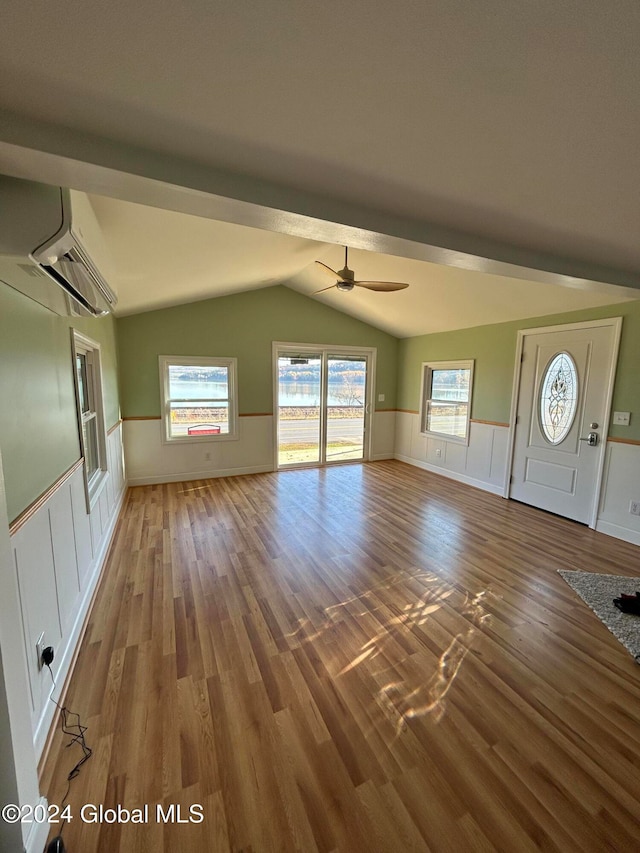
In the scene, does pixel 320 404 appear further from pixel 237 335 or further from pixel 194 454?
pixel 194 454

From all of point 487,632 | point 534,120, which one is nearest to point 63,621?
point 487,632

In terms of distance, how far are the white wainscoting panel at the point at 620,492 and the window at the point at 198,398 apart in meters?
4.69

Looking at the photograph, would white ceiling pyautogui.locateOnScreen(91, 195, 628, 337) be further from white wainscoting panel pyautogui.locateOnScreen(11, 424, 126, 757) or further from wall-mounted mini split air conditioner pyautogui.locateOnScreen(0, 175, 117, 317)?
white wainscoting panel pyautogui.locateOnScreen(11, 424, 126, 757)

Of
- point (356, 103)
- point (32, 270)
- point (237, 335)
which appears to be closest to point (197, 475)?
point (237, 335)

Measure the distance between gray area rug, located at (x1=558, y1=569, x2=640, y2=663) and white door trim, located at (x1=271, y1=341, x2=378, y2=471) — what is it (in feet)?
13.0

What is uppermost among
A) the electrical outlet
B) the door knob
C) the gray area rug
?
the door knob

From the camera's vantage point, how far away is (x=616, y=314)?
11.1 feet

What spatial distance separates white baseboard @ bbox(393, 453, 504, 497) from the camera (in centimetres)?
478

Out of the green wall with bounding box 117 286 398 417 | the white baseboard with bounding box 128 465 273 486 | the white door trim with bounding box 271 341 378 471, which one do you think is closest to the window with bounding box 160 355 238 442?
the green wall with bounding box 117 286 398 417

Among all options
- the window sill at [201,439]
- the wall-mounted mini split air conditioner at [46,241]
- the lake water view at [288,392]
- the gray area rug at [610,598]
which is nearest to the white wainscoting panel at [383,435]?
the lake water view at [288,392]

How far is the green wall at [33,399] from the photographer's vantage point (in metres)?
1.31

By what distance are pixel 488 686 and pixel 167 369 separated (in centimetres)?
491

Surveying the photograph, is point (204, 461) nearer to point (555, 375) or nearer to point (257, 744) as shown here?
point (257, 744)

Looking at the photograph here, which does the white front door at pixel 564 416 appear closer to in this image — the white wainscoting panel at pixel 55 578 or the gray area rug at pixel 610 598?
the gray area rug at pixel 610 598
